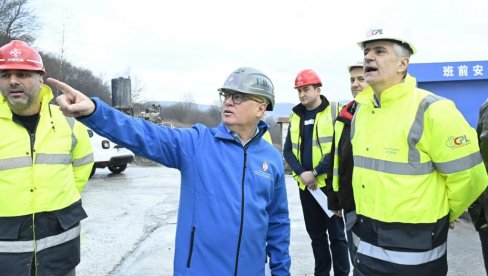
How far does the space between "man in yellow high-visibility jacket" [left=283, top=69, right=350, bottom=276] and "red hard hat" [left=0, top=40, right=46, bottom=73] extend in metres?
2.62

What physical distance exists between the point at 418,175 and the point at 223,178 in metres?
1.11

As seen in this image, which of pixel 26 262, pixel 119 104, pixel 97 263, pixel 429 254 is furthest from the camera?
pixel 119 104

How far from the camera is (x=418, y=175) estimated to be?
2.36 meters

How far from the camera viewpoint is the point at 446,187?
2.46 m

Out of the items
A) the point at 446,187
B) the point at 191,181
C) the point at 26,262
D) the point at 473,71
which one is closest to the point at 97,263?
the point at 26,262

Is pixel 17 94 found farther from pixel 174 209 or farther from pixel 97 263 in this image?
pixel 174 209

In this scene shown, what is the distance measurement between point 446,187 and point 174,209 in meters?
6.39

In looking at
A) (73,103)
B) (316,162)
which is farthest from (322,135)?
(73,103)

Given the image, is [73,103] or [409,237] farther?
[409,237]

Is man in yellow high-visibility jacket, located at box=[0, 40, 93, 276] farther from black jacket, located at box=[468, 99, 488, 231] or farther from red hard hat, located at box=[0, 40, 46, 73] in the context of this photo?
black jacket, located at box=[468, 99, 488, 231]

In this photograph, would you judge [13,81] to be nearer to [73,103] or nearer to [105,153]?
[73,103]

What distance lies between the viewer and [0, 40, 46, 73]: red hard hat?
285cm

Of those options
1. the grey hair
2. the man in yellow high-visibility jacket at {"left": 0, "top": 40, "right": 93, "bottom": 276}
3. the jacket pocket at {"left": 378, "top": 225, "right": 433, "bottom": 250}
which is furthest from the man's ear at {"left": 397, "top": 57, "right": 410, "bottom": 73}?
the man in yellow high-visibility jacket at {"left": 0, "top": 40, "right": 93, "bottom": 276}

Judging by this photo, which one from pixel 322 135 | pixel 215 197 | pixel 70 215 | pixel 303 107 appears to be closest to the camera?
pixel 215 197
